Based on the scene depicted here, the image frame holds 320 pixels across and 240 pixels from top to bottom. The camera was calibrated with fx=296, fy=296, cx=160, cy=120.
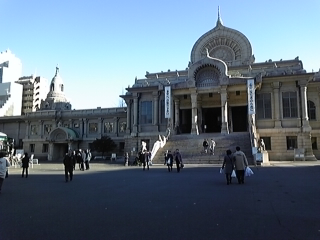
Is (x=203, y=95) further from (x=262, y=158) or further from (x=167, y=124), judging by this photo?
(x=262, y=158)

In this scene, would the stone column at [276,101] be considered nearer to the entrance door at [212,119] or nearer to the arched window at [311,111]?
the arched window at [311,111]

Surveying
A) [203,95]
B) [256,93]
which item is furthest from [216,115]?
[256,93]

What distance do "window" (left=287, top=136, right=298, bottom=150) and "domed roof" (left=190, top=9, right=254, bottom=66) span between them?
45.0ft

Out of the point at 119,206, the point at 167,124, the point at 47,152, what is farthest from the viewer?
the point at 47,152

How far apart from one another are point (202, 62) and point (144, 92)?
1012cm

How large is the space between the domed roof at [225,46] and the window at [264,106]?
7876 millimetres

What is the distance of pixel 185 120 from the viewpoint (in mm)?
43344

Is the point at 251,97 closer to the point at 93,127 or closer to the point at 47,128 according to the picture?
the point at 93,127

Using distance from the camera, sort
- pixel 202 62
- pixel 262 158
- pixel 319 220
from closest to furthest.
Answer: pixel 319 220, pixel 262 158, pixel 202 62

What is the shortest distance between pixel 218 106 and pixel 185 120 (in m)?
5.23

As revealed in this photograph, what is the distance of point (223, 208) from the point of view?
25.3 ft

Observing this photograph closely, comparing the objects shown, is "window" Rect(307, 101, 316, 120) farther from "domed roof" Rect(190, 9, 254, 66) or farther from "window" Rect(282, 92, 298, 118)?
"domed roof" Rect(190, 9, 254, 66)

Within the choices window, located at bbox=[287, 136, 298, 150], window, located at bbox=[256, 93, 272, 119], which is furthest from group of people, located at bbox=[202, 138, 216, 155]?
window, located at bbox=[287, 136, 298, 150]

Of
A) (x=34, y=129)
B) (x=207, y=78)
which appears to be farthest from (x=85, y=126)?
(x=207, y=78)
